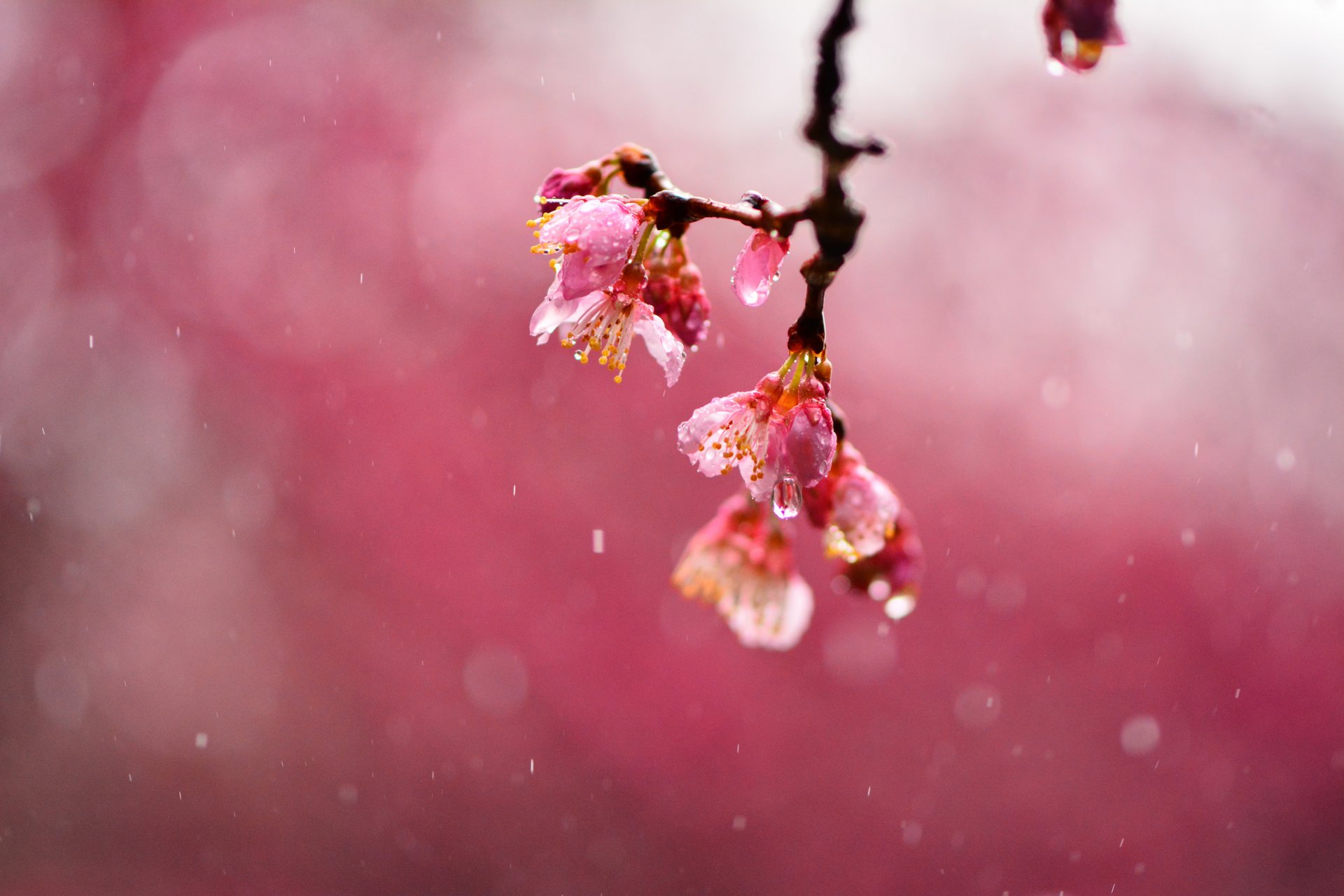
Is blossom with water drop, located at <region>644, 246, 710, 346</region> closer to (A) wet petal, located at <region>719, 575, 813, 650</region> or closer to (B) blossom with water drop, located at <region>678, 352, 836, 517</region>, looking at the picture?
(B) blossom with water drop, located at <region>678, 352, 836, 517</region>

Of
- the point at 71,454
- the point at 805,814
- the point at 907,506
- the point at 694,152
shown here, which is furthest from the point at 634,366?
the point at 71,454

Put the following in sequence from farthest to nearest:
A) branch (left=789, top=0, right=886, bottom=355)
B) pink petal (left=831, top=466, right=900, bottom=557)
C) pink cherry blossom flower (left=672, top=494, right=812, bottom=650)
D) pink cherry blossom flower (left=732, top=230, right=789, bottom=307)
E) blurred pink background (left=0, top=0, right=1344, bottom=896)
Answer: blurred pink background (left=0, top=0, right=1344, bottom=896), pink cherry blossom flower (left=672, top=494, right=812, bottom=650), pink petal (left=831, top=466, right=900, bottom=557), pink cherry blossom flower (left=732, top=230, right=789, bottom=307), branch (left=789, top=0, right=886, bottom=355)

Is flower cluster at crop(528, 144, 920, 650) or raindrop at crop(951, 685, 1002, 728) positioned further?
raindrop at crop(951, 685, 1002, 728)

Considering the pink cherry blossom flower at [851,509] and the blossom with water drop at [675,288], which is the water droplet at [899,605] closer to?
the pink cherry blossom flower at [851,509]

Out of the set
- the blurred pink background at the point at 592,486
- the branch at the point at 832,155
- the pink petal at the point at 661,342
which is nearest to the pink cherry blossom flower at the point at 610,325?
the pink petal at the point at 661,342

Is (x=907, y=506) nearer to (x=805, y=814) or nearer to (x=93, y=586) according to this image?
(x=805, y=814)

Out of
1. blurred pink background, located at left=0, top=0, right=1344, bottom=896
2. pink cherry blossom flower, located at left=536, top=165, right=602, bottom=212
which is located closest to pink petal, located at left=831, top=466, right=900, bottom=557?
pink cherry blossom flower, located at left=536, top=165, right=602, bottom=212
